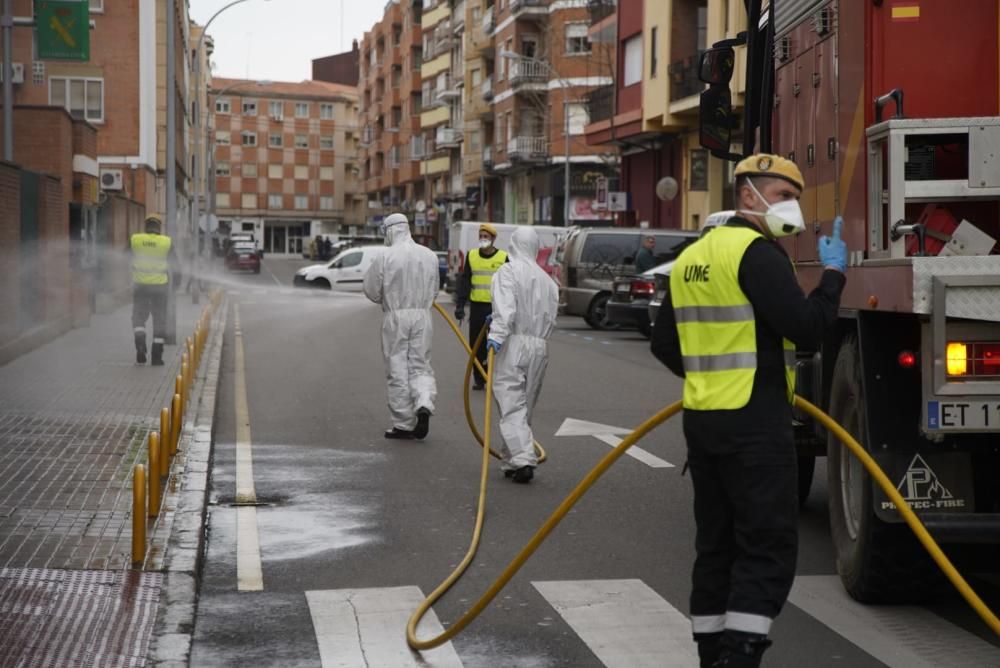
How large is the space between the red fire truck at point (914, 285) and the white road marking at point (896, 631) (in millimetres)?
99

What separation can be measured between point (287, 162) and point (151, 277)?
129 meters

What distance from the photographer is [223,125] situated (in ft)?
477

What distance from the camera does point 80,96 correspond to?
177 feet

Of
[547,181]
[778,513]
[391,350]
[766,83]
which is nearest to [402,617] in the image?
[778,513]

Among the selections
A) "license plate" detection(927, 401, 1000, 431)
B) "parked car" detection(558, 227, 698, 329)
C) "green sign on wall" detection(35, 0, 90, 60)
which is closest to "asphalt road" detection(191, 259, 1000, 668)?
"license plate" detection(927, 401, 1000, 431)

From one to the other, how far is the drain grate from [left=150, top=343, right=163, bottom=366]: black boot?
12.8 meters

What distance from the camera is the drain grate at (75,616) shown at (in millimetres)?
6004

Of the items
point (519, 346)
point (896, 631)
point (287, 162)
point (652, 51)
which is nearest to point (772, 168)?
point (896, 631)

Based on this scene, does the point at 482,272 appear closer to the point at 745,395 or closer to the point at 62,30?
the point at 62,30

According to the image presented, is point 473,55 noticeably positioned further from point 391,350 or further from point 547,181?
point 391,350

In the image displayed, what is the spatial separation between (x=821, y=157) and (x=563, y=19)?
191 feet

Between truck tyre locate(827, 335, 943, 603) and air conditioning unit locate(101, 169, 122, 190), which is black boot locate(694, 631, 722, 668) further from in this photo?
air conditioning unit locate(101, 169, 122, 190)

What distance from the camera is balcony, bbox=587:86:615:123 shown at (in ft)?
164

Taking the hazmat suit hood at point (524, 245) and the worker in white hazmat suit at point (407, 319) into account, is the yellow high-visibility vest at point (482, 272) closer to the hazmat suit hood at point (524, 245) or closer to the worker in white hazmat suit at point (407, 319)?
the worker in white hazmat suit at point (407, 319)
